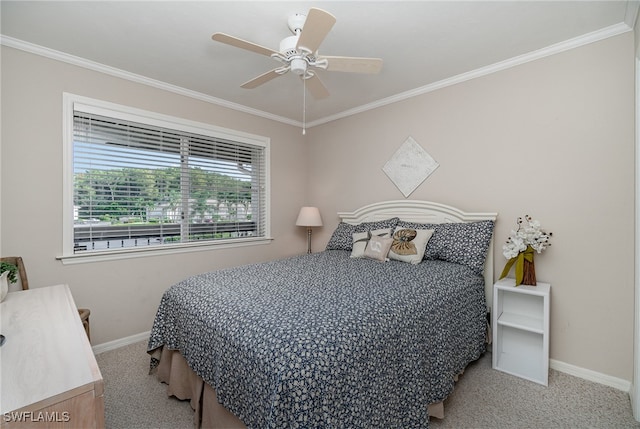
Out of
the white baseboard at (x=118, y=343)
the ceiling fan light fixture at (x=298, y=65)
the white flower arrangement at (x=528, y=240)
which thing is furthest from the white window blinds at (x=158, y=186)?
the white flower arrangement at (x=528, y=240)

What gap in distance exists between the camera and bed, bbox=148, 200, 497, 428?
113 centimetres

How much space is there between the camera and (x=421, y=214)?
3.03 m

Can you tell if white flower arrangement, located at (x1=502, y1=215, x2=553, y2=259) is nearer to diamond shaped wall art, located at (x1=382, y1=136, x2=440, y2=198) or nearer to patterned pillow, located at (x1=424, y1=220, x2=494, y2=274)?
patterned pillow, located at (x1=424, y1=220, x2=494, y2=274)

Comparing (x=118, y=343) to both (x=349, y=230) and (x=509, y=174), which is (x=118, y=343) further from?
(x=509, y=174)

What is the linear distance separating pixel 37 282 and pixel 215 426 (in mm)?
1949

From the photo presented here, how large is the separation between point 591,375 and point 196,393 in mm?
2692

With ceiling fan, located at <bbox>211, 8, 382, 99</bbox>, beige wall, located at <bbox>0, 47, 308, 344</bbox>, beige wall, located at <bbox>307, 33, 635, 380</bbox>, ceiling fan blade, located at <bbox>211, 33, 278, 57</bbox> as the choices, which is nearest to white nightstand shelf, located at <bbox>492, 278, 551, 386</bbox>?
beige wall, located at <bbox>307, 33, 635, 380</bbox>

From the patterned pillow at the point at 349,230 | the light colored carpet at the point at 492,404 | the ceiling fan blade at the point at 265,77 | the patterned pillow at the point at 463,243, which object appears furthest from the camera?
the patterned pillow at the point at 349,230

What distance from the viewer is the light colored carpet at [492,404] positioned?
5.63 ft

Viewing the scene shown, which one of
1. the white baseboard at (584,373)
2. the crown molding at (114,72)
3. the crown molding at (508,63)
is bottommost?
the white baseboard at (584,373)

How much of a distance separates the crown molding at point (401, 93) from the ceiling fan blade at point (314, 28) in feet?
5.64

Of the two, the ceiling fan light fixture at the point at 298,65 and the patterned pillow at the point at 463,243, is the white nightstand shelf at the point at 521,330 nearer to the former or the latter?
the patterned pillow at the point at 463,243

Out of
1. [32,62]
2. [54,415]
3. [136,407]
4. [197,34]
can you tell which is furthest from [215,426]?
[32,62]

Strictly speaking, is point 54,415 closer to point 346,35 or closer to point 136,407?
point 136,407
